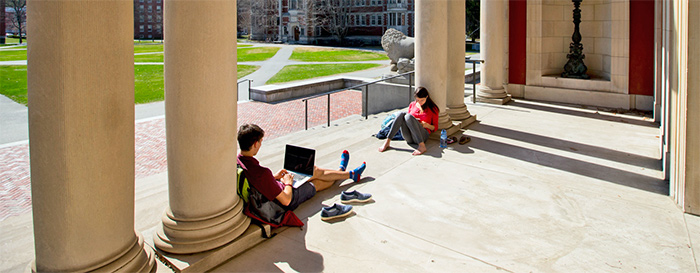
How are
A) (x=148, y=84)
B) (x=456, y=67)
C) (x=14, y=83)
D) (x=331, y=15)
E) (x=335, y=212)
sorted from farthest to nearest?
(x=331, y=15)
(x=148, y=84)
(x=14, y=83)
(x=456, y=67)
(x=335, y=212)

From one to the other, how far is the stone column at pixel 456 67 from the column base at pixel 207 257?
5492 mm

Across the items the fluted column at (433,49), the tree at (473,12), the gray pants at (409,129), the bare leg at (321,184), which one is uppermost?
the tree at (473,12)

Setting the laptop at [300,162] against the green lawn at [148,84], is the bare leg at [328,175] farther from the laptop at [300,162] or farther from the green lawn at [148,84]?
the green lawn at [148,84]

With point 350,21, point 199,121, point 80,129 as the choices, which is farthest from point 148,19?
point 80,129

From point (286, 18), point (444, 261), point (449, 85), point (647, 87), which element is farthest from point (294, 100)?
point (286, 18)

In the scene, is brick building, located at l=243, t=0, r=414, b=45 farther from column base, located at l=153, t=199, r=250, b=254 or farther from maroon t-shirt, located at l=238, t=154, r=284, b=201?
column base, located at l=153, t=199, r=250, b=254

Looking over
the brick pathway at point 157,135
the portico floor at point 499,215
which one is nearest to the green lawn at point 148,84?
the brick pathway at point 157,135

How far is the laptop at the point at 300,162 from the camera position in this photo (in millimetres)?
4754

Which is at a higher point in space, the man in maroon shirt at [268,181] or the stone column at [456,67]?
the stone column at [456,67]

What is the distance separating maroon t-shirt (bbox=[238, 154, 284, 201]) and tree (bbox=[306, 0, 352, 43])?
62.8m

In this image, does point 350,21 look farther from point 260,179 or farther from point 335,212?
point 260,179

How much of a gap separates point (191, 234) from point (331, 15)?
65940 millimetres

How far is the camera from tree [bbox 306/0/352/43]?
64.8 m

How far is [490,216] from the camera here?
448 cm
